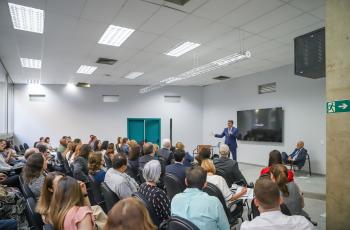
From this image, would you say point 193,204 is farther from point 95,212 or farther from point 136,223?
point 136,223

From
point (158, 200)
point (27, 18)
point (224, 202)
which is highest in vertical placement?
point (27, 18)

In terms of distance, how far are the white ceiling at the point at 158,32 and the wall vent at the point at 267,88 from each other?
77 centimetres

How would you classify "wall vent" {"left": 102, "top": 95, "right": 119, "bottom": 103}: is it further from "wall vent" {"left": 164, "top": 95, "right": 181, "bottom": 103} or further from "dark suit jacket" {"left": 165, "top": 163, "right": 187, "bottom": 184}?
"dark suit jacket" {"left": 165, "top": 163, "right": 187, "bottom": 184}

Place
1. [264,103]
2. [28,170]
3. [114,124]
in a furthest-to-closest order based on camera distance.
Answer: [114,124], [264,103], [28,170]

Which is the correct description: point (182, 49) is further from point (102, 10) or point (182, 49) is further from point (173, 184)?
point (173, 184)

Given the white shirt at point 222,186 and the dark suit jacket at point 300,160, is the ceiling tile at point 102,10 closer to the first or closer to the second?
the white shirt at point 222,186

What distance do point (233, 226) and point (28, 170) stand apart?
2582mm

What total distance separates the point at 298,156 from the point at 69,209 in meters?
6.91

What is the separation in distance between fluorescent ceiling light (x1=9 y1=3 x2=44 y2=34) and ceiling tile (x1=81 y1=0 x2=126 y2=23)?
777mm

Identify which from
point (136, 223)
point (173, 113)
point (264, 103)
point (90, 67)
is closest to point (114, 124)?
point (173, 113)

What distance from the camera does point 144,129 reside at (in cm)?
1145

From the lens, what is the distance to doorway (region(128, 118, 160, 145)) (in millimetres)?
11344

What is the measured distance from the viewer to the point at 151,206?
7.39ft

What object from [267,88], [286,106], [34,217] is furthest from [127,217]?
[267,88]
